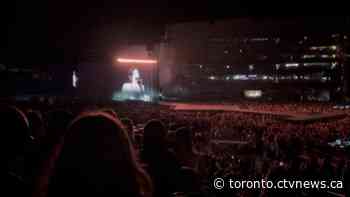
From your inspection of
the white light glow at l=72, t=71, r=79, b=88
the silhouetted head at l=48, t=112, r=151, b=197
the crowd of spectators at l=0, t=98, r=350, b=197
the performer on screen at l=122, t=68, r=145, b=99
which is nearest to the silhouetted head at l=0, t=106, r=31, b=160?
the crowd of spectators at l=0, t=98, r=350, b=197

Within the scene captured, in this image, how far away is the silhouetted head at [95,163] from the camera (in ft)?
5.12

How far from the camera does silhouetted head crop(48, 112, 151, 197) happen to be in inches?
61.4

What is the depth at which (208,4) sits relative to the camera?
947 centimetres

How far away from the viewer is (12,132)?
91.1 inches

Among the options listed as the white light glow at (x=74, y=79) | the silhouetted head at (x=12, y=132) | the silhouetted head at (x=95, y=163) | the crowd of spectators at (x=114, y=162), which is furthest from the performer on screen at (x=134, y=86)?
the silhouetted head at (x=95, y=163)

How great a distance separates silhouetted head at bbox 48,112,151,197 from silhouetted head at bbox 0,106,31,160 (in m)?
0.84

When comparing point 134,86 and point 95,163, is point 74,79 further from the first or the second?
point 95,163

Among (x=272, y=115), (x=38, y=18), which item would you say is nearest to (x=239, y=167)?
(x=38, y=18)

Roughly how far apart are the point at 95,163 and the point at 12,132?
3.34ft

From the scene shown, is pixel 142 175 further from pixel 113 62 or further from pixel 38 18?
pixel 113 62

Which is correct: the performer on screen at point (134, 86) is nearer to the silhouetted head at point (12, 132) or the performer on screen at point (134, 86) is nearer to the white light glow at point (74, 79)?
the white light glow at point (74, 79)

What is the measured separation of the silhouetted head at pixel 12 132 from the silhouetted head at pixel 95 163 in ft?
2.74

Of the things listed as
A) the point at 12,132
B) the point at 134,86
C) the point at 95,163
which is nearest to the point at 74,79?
the point at 134,86

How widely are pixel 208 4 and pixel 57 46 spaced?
8.16 meters
